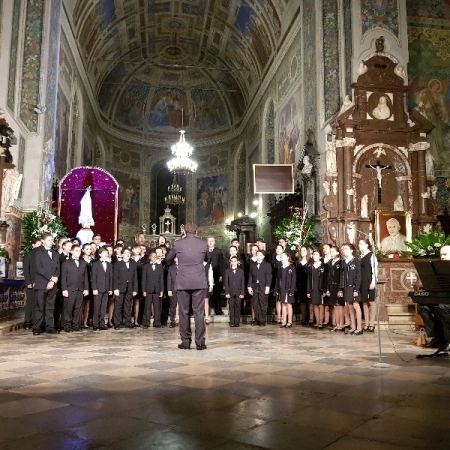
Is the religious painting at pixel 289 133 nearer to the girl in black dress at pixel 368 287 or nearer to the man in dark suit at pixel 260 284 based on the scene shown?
the man in dark suit at pixel 260 284

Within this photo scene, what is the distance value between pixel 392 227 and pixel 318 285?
4.86 meters

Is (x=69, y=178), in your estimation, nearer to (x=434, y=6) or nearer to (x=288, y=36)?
(x=288, y=36)

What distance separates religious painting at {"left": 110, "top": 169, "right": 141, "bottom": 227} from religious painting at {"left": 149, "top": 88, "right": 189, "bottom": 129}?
3712 millimetres

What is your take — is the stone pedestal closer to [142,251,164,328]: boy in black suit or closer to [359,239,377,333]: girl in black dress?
[359,239,377,333]: girl in black dress

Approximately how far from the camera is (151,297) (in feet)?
32.7

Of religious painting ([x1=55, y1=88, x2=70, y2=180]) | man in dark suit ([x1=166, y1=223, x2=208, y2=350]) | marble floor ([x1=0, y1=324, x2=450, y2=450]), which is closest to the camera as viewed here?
marble floor ([x1=0, y1=324, x2=450, y2=450])

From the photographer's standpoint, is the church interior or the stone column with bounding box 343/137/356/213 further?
the stone column with bounding box 343/137/356/213

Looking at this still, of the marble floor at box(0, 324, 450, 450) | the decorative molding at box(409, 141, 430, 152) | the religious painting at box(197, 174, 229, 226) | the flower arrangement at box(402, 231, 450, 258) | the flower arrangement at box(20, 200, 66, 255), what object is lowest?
the marble floor at box(0, 324, 450, 450)

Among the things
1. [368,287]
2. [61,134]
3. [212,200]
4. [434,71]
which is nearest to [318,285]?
[368,287]

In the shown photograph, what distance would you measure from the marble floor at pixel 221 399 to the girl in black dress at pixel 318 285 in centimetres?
367

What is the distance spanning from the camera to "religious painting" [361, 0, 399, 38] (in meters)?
15.2

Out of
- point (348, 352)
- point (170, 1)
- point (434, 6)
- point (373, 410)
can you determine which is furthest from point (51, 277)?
point (170, 1)

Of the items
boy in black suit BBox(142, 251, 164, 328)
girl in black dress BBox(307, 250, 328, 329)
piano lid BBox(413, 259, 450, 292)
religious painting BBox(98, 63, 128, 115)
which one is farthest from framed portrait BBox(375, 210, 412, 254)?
religious painting BBox(98, 63, 128, 115)

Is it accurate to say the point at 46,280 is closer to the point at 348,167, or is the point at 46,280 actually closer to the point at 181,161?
the point at 348,167
